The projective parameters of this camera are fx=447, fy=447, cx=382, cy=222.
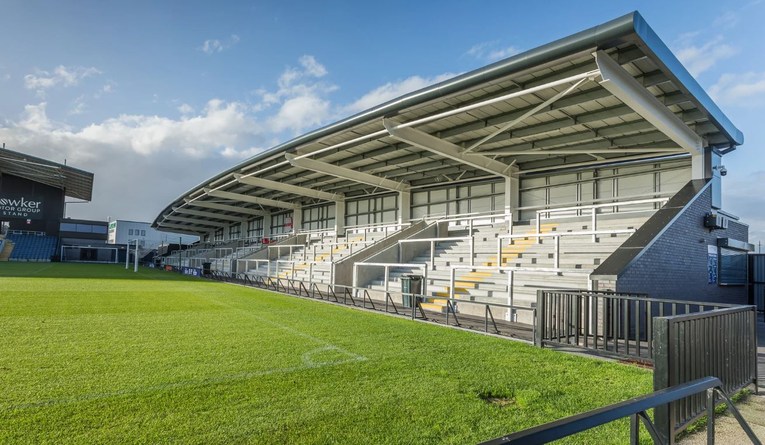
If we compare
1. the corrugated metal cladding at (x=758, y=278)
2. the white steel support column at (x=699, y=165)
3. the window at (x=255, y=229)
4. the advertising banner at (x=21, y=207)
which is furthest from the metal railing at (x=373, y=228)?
the advertising banner at (x=21, y=207)

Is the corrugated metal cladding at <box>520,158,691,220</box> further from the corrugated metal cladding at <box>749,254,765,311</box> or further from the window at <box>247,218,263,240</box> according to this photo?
the window at <box>247,218,263,240</box>

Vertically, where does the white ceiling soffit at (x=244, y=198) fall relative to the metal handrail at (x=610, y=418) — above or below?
above

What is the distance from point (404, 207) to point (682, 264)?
16558 mm

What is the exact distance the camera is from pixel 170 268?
148 feet

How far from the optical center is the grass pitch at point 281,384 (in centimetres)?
399

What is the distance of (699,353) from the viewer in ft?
14.5

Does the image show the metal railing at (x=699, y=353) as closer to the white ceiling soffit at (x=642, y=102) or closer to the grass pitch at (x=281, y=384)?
the grass pitch at (x=281, y=384)

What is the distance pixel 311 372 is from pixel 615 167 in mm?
16456

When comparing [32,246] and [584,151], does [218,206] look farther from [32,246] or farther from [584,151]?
[32,246]

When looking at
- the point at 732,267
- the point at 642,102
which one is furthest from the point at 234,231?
the point at 642,102

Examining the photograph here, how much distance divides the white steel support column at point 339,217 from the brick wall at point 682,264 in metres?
22.7

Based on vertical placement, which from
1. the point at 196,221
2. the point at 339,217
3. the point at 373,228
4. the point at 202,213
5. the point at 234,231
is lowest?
the point at 373,228

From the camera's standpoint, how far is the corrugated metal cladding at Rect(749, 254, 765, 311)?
51.1 ft

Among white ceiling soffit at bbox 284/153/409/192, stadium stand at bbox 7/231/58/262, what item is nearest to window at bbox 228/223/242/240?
stadium stand at bbox 7/231/58/262
